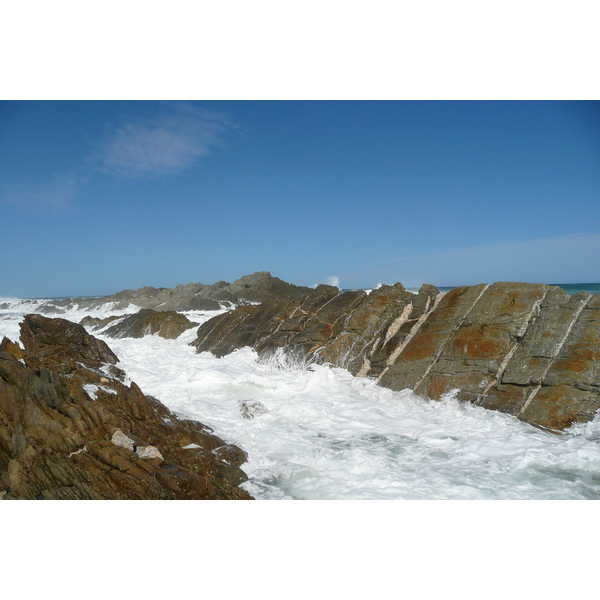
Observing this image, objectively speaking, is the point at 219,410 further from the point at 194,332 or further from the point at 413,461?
the point at 194,332

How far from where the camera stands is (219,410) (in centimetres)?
855

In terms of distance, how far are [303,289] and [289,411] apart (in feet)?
98.3

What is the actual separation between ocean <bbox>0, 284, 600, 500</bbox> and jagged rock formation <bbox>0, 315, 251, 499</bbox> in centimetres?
73

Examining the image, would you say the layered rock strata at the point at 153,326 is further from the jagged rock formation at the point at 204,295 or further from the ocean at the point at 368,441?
the jagged rock formation at the point at 204,295

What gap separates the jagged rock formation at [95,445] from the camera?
4.34 meters

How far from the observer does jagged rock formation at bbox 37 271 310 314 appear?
34281 millimetres

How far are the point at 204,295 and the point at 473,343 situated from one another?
33.2 meters

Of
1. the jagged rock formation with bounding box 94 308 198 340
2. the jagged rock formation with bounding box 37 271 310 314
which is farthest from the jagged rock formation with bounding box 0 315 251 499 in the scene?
the jagged rock formation with bounding box 37 271 310 314

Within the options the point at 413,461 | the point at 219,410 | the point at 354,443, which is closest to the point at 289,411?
the point at 219,410

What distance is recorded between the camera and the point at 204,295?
39.5m

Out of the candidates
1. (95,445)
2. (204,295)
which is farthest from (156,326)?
(204,295)

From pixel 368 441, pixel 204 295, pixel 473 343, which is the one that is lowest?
pixel 368 441

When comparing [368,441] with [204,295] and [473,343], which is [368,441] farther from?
[204,295]

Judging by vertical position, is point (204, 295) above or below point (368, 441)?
above
